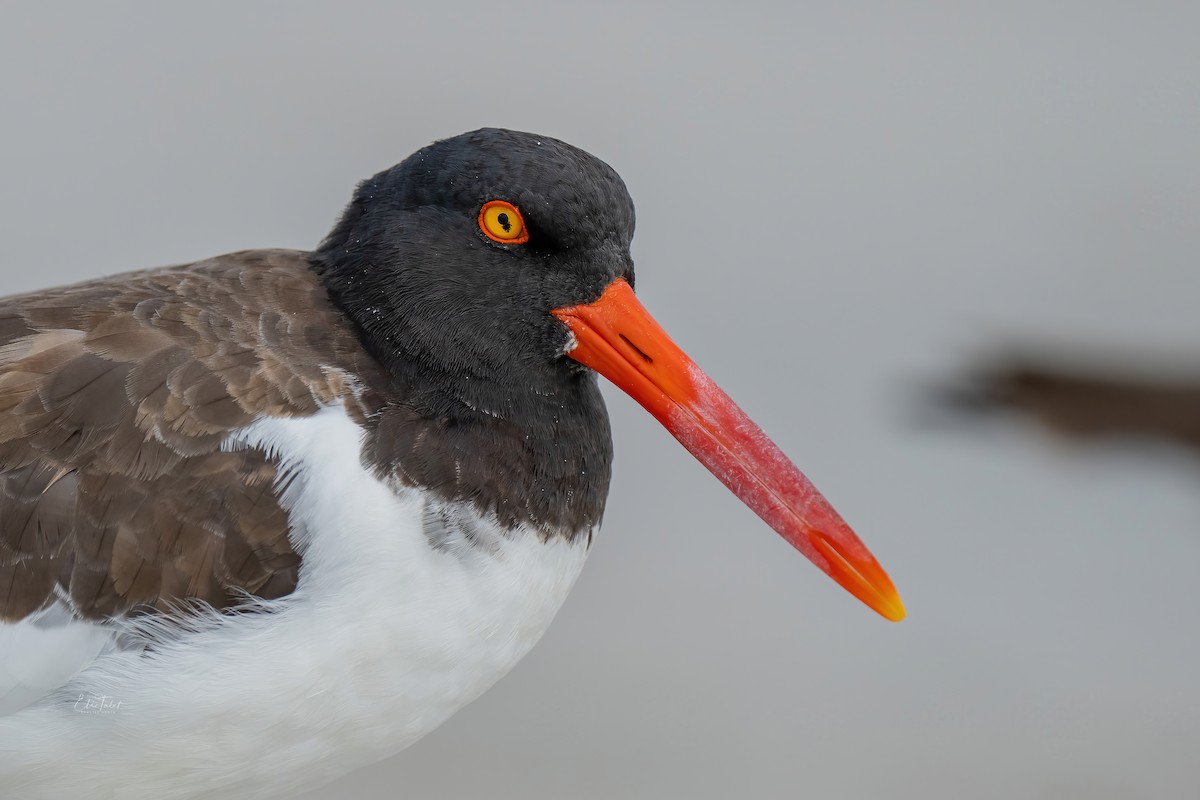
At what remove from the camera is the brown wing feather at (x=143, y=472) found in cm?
201

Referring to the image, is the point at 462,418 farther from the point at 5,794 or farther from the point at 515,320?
the point at 5,794

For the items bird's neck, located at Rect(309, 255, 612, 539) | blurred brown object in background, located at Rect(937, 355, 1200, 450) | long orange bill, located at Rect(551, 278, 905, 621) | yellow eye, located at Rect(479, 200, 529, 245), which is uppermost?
blurred brown object in background, located at Rect(937, 355, 1200, 450)

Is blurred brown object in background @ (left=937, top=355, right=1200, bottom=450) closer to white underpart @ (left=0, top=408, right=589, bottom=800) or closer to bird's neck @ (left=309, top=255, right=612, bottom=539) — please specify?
bird's neck @ (left=309, top=255, right=612, bottom=539)

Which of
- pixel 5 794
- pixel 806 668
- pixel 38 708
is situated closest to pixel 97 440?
pixel 38 708

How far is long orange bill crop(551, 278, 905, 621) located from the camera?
217 centimetres

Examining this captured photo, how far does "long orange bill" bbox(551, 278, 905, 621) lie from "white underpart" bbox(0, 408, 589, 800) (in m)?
0.34

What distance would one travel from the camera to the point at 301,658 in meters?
2.01

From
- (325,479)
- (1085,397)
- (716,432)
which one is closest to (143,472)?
(325,479)

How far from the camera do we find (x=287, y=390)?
→ 2.05 m

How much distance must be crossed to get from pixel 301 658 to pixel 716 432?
2.52 ft

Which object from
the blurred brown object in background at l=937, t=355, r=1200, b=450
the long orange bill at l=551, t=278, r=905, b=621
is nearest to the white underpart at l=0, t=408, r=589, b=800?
the long orange bill at l=551, t=278, r=905, b=621

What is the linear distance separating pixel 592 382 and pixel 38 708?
1055 millimetres

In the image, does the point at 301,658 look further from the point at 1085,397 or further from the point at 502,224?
the point at 1085,397

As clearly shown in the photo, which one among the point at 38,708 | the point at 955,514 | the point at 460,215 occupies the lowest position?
the point at 38,708
